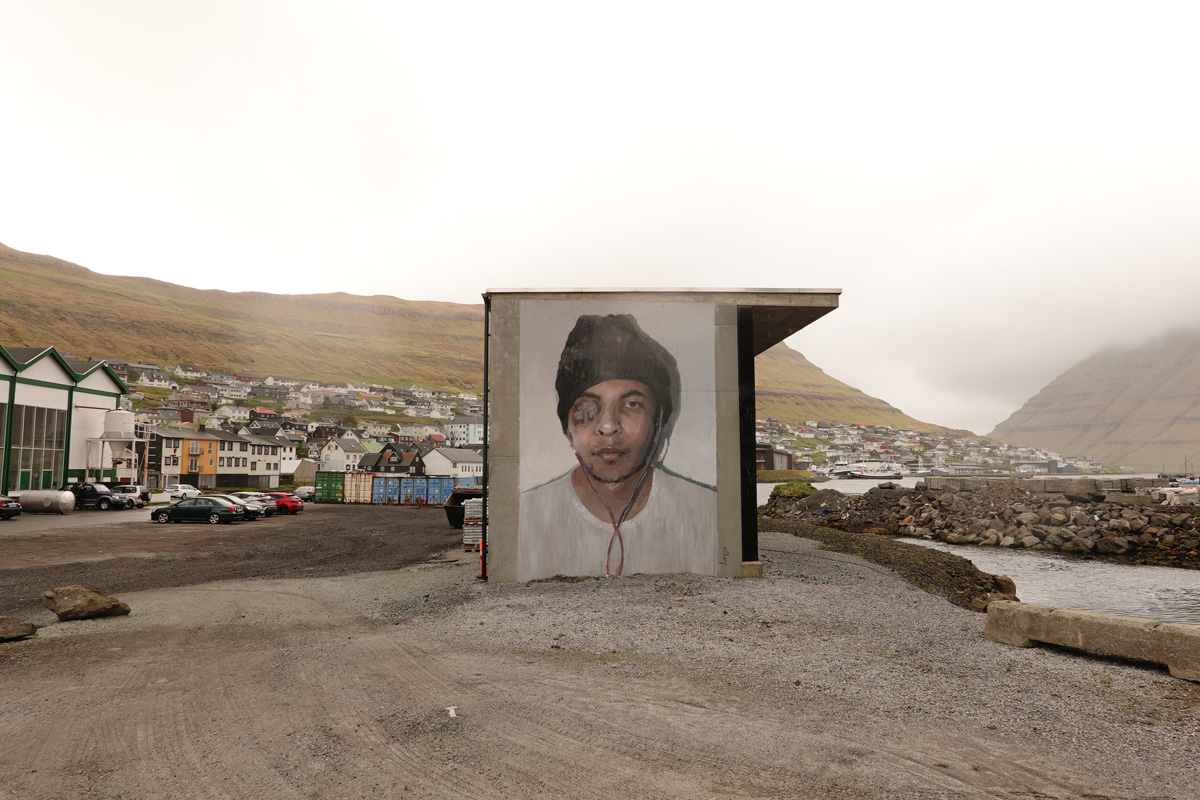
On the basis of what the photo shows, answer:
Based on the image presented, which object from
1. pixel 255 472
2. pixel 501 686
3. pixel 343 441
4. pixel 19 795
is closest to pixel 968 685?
pixel 501 686

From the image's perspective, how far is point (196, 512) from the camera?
3409cm

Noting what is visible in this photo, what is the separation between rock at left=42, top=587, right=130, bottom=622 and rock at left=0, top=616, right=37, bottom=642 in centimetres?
110

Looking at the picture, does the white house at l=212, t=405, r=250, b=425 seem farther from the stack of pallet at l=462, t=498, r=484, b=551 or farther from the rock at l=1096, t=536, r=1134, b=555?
the rock at l=1096, t=536, r=1134, b=555

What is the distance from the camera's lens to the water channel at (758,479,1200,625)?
18.2 m

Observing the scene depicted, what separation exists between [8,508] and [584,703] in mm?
41640

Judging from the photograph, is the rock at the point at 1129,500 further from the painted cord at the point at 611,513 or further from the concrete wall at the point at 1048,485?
the painted cord at the point at 611,513

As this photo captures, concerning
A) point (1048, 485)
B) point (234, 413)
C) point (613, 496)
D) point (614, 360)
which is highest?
point (234, 413)

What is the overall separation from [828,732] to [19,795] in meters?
6.82

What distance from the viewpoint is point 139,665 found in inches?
336

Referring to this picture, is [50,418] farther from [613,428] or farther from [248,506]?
[613,428]

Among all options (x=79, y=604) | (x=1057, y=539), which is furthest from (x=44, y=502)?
(x=1057, y=539)

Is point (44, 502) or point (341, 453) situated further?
point (341, 453)

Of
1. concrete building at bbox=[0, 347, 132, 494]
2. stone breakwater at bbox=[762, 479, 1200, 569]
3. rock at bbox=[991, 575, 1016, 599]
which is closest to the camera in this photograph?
rock at bbox=[991, 575, 1016, 599]

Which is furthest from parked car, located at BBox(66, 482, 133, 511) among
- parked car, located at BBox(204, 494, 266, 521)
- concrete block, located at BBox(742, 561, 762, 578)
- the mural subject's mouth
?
concrete block, located at BBox(742, 561, 762, 578)
